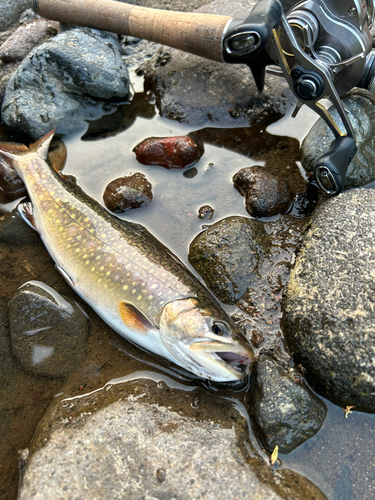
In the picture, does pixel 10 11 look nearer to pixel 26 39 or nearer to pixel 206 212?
pixel 26 39

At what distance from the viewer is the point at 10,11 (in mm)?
6160

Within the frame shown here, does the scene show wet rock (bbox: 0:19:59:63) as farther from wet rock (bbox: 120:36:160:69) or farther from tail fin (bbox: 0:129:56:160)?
tail fin (bbox: 0:129:56:160)

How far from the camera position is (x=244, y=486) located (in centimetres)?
273

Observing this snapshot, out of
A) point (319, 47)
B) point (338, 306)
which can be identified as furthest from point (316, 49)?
point (338, 306)

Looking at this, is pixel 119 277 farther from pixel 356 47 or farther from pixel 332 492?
pixel 356 47

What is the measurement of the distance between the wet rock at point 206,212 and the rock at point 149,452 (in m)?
1.83

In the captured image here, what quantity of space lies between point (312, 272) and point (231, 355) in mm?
1036

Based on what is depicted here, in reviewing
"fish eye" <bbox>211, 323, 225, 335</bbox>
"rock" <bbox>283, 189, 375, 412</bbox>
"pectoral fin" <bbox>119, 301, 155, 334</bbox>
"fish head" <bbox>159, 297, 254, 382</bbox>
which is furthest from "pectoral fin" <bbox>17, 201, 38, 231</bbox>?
"rock" <bbox>283, 189, 375, 412</bbox>

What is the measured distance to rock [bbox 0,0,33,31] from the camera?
6113 mm

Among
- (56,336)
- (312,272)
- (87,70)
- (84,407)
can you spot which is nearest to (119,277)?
(56,336)

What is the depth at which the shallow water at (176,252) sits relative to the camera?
3061 millimetres

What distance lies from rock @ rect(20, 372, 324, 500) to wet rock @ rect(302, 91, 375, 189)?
2.71 metres

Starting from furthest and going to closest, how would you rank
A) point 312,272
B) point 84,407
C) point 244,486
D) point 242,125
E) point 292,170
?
point 242,125, point 292,170, point 312,272, point 84,407, point 244,486

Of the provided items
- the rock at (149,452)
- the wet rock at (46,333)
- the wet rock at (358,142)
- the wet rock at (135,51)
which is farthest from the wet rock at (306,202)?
the wet rock at (135,51)
